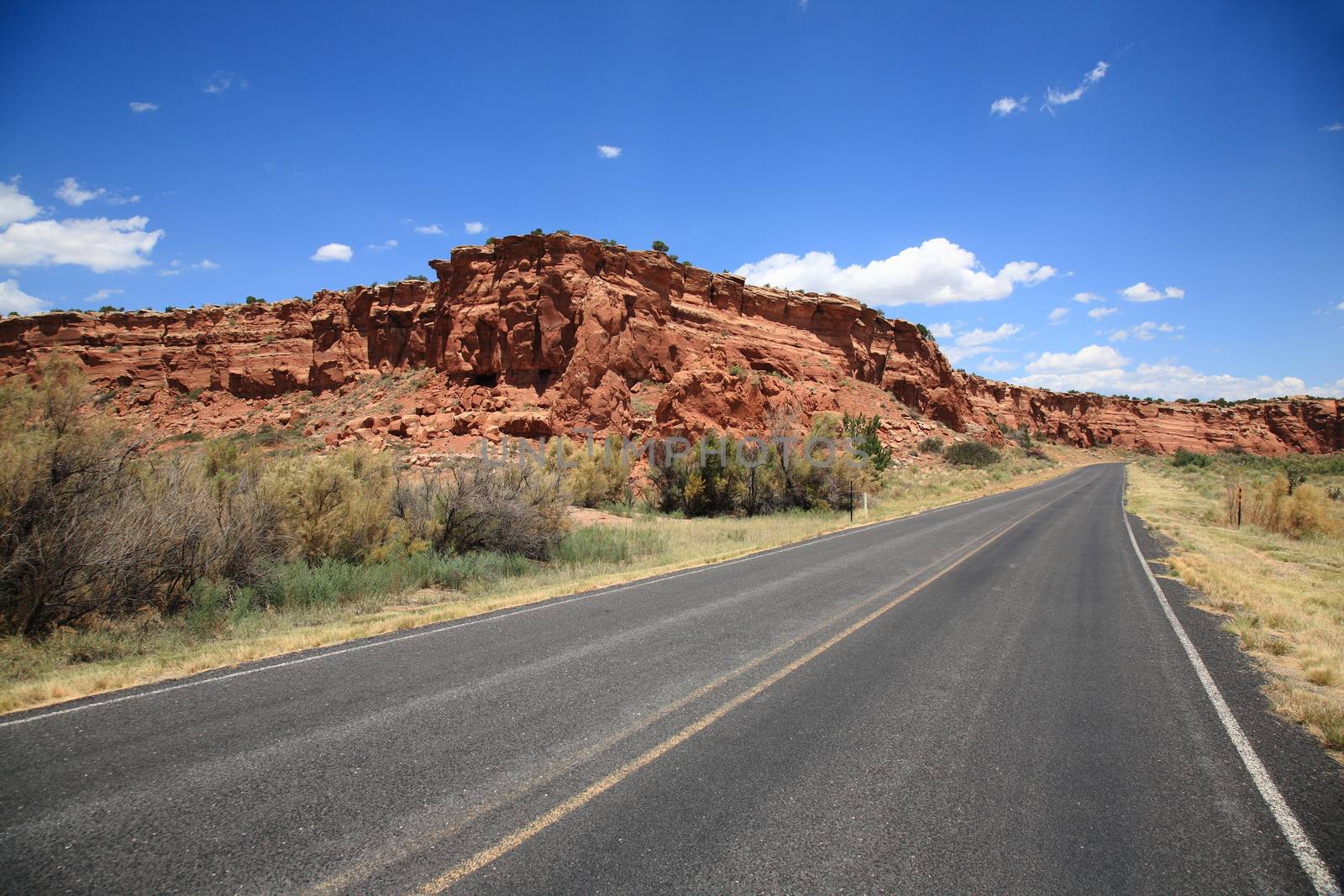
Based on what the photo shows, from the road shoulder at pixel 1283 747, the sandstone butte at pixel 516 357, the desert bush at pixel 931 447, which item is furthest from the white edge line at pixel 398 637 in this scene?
the desert bush at pixel 931 447

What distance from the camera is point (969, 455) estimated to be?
5444 centimetres

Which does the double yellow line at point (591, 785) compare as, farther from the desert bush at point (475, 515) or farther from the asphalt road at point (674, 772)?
the desert bush at point (475, 515)

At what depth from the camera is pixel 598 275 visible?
4284 cm

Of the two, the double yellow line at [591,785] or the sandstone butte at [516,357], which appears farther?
the sandstone butte at [516,357]

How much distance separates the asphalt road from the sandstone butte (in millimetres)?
20907

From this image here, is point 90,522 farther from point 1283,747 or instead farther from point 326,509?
point 1283,747

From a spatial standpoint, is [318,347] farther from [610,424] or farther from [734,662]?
[734,662]

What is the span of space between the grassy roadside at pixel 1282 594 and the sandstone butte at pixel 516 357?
15460 millimetres

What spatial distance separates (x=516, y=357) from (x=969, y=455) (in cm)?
3934

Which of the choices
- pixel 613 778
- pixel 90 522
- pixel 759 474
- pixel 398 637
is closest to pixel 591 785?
pixel 613 778

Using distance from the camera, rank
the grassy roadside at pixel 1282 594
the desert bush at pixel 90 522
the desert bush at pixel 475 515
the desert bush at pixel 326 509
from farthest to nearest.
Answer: the desert bush at pixel 475 515 → the desert bush at pixel 326 509 → the desert bush at pixel 90 522 → the grassy roadside at pixel 1282 594

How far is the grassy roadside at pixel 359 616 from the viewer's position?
571 cm

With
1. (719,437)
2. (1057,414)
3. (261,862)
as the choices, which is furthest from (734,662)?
(1057,414)

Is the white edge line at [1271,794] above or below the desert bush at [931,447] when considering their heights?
below
